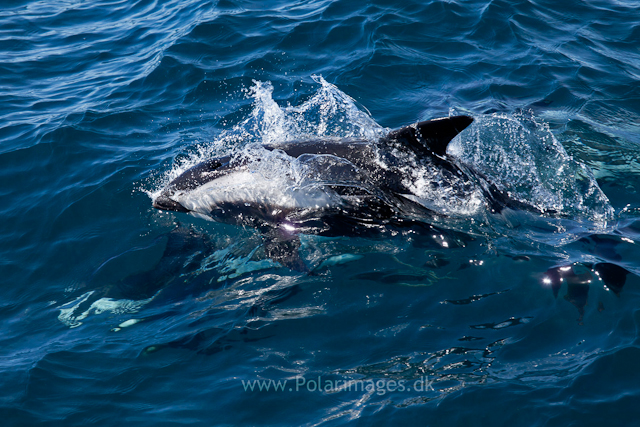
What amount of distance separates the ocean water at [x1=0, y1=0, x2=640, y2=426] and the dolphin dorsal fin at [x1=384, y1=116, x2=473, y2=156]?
0.39 meters

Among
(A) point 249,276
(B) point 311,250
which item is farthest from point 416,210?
(A) point 249,276

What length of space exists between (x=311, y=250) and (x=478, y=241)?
219 centimetres

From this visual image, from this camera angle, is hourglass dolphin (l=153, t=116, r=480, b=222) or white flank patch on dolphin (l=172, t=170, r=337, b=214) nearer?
hourglass dolphin (l=153, t=116, r=480, b=222)

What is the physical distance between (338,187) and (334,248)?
2.68 feet

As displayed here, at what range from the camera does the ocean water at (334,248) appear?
5336mm

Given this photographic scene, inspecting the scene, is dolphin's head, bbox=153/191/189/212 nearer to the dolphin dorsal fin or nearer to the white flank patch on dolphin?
the white flank patch on dolphin

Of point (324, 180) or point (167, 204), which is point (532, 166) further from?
point (167, 204)

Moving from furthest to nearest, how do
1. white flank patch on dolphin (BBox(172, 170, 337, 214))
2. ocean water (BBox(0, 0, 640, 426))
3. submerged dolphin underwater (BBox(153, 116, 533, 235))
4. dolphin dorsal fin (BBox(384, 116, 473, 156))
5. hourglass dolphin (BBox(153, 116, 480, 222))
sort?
white flank patch on dolphin (BBox(172, 170, 337, 214)), submerged dolphin underwater (BBox(153, 116, 533, 235)), hourglass dolphin (BBox(153, 116, 480, 222)), dolphin dorsal fin (BBox(384, 116, 473, 156)), ocean water (BBox(0, 0, 640, 426))

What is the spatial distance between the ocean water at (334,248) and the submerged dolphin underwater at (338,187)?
20cm

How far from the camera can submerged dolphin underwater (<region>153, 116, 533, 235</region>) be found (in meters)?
6.95

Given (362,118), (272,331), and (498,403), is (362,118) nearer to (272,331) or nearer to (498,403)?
(272,331)

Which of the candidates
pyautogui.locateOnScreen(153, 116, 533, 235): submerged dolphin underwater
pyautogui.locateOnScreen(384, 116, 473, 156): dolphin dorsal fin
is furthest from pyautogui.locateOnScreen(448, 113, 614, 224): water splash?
pyautogui.locateOnScreen(384, 116, 473, 156): dolphin dorsal fin

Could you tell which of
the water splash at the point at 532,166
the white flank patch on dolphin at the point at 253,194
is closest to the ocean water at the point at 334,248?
the water splash at the point at 532,166

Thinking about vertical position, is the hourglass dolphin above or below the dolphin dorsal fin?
below
